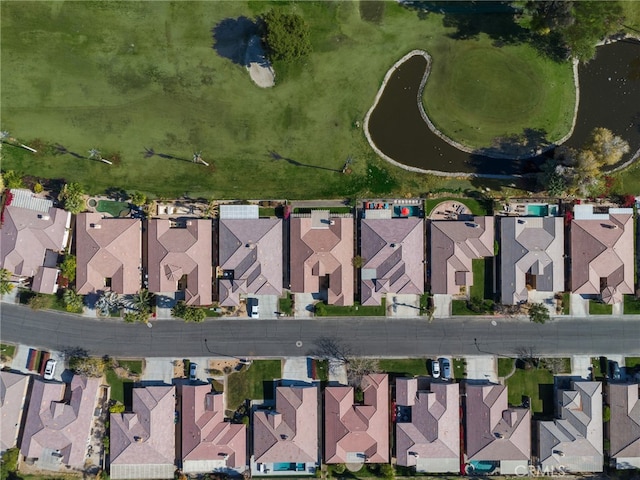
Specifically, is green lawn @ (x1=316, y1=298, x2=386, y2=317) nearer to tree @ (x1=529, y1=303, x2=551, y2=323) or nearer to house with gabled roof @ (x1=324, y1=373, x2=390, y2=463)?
house with gabled roof @ (x1=324, y1=373, x2=390, y2=463)

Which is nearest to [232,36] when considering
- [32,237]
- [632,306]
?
[32,237]

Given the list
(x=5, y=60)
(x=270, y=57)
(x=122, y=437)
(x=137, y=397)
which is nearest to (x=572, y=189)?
(x=270, y=57)

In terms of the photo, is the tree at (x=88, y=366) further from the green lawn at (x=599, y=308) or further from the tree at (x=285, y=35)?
the green lawn at (x=599, y=308)

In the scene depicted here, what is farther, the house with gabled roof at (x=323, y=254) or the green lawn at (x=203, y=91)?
the green lawn at (x=203, y=91)

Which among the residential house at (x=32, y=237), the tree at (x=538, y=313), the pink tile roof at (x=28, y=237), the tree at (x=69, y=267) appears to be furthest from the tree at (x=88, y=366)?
the tree at (x=538, y=313)

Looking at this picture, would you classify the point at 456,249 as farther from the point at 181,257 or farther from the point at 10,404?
the point at 10,404

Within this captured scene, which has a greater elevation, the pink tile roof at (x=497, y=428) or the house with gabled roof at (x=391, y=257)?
the house with gabled roof at (x=391, y=257)
